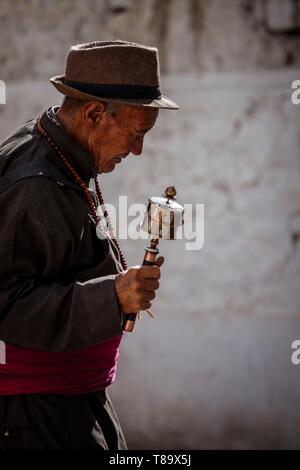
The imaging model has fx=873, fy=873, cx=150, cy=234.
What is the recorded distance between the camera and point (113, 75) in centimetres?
289

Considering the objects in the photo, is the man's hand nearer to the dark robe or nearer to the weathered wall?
the dark robe

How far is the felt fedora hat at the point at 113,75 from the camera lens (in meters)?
2.88

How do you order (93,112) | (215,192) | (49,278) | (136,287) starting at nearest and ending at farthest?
1. (136,287)
2. (49,278)
3. (93,112)
4. (215,192)

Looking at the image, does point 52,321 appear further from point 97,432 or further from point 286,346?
point 286,346

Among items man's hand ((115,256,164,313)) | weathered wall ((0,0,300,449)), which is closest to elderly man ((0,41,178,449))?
man's hand ((115,256,164,313))

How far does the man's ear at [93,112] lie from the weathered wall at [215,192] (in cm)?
251

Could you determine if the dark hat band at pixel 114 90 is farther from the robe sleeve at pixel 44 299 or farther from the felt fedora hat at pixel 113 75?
the robe sleeve at pixel 44 299

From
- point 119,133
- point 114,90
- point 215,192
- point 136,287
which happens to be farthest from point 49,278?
point 215,192

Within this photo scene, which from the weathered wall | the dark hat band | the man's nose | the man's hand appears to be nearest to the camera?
the man's hand

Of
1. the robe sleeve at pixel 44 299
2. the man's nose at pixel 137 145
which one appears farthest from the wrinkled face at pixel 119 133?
the robe sleeve at pixel 44 299

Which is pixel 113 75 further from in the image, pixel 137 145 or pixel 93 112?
pixel 137 145

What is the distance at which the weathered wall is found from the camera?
17.4 feet

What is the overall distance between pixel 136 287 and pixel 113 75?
72 cm

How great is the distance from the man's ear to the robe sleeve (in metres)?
0.41
